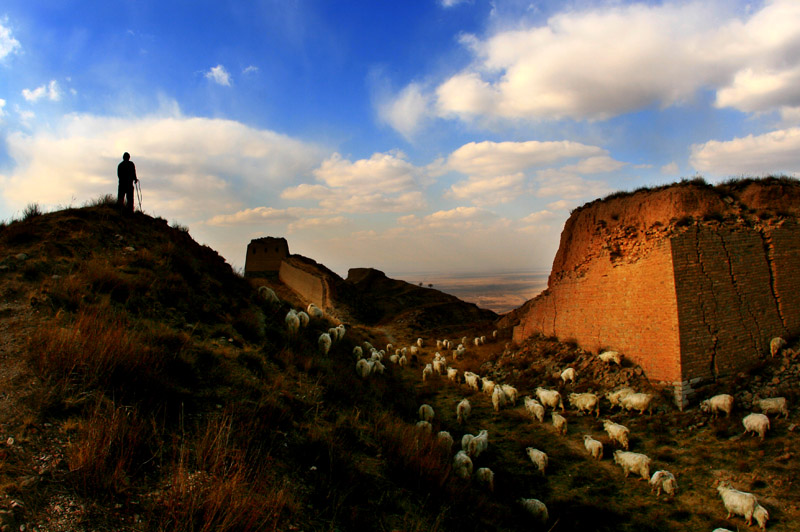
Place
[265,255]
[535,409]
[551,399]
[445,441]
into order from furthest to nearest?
[265,255] → [551,399] → [535,409] → [445,441]

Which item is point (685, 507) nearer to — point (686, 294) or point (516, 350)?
point (686, 294)

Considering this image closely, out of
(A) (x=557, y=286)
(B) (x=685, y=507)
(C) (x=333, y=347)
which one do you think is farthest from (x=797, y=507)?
(C) (x=333, y=347)

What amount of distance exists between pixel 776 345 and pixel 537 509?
28.0 ft

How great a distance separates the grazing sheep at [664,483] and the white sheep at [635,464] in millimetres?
268

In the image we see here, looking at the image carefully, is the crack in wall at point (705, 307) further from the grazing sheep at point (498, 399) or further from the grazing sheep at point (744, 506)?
the grazing sheep at point (498, 399)

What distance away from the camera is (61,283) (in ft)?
22.5

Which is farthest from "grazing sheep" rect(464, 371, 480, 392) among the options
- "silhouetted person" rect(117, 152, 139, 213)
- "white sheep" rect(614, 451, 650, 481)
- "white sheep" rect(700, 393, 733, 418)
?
"silhouetted person" rect(117, 152, 139, 213)

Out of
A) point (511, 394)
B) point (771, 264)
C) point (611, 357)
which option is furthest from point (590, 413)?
point (771, 264)

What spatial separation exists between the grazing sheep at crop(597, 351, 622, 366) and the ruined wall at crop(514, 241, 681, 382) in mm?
229

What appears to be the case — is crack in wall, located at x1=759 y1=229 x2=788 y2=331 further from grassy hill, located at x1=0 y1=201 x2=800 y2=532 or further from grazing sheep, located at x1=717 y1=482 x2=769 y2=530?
grazing sheep, located at x1=717 y1=482 x2=769 y2=530

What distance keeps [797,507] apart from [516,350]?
9.24m

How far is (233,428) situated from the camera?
4.62 metres

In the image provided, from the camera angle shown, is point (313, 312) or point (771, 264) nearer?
point (771, 264)

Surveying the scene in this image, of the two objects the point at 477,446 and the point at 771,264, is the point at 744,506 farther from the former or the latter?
the point at 771,264
